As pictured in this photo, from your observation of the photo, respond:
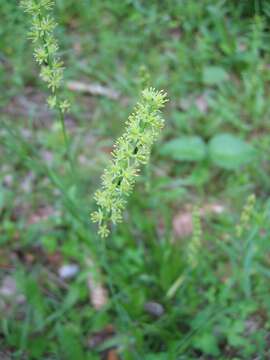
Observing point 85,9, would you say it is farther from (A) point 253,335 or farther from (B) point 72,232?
(A) point 253,335

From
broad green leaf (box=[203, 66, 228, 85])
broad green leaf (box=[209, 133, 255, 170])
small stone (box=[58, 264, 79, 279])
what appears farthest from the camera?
broad green leaf (box=[203, 66, 228, 85])

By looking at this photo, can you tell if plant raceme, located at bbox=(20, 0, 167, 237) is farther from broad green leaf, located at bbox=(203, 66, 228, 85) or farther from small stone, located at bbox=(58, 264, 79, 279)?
broad green leaf, located at bbox=(203, 66, 228, 85)

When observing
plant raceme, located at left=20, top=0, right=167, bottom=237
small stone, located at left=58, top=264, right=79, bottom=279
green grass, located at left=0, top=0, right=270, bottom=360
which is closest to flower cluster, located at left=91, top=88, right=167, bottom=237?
plant raceme, located at left=20, top=0, right=167, bottom=237

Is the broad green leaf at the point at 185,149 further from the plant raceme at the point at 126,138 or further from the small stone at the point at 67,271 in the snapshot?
the plant raceme at the point at 126,138

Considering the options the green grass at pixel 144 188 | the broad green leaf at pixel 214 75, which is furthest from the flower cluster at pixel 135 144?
the broad green leaf at pixel 214 75

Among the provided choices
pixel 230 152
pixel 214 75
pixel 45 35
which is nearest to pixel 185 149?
pixel 230 152

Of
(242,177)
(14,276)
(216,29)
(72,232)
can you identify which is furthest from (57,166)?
(216,29)
